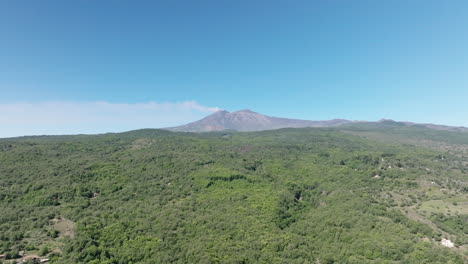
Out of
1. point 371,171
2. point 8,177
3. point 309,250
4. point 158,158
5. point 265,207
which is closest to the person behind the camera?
point 309,250

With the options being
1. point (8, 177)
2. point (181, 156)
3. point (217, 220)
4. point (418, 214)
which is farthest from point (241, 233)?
point (8, 177)

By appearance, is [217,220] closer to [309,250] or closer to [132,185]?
[309,250]

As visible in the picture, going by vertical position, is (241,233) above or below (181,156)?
below

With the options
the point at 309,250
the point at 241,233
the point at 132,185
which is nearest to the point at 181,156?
the point at 132,185

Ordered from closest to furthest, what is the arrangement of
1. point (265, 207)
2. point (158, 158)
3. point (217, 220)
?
point (217, 220)
point (265, 207)
point (158, 158)

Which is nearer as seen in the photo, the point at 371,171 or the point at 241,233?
the point at 241,233

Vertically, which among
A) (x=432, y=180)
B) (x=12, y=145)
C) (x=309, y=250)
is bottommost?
(x=309, y=250)
